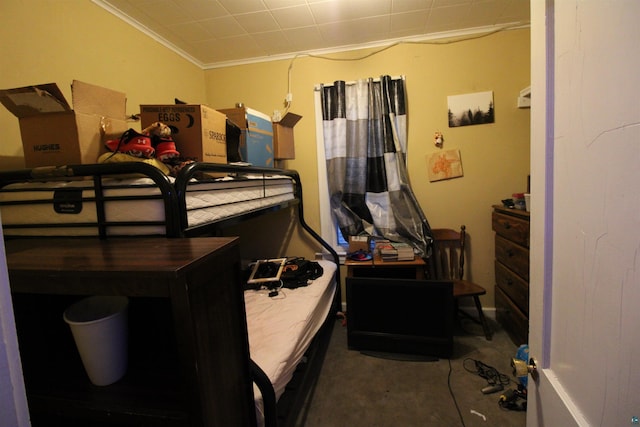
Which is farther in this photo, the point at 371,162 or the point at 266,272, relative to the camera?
the point at 371,162

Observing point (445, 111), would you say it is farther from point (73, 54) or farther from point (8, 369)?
point (8, 369)

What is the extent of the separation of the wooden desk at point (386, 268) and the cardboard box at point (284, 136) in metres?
1.10

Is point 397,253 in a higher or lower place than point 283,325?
higher

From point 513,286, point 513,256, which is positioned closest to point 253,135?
point 513,256

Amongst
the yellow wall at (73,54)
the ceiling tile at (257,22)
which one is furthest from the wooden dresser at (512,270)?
the yellow wall at (73,54)

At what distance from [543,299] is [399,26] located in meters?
2.34

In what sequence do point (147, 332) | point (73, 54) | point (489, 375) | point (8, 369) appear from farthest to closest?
point (489, 375) → point (73, 54) → point (147, 332) → point (8, 369)

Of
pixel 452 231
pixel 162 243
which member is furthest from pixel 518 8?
pixel 162 243

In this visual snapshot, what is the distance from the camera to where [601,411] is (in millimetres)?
463

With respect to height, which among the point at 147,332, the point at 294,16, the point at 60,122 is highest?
the point at 294,16

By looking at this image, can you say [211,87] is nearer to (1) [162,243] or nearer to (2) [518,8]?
(1) [162,243]

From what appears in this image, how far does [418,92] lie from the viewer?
8.15ft

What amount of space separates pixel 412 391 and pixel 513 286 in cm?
107

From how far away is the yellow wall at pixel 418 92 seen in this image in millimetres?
2123
